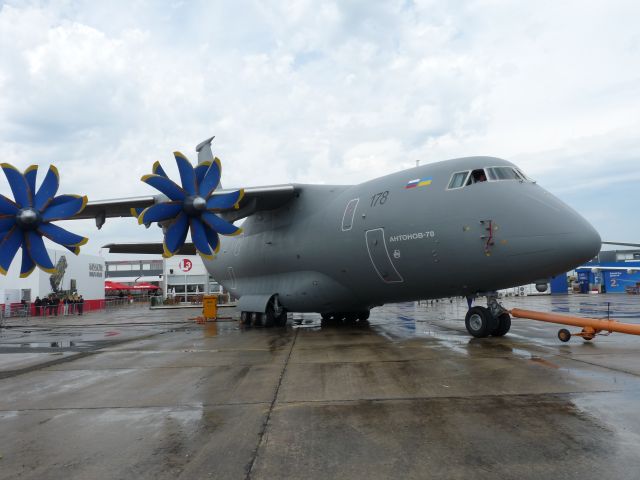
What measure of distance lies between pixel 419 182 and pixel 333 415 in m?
7.95

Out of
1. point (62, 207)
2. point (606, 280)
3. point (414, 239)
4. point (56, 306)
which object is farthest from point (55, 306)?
point (606, 280)

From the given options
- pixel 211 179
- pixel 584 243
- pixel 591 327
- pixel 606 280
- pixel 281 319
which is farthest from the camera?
pixel 606 280

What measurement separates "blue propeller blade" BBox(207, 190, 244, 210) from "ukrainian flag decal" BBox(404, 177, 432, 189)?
15.6 feet

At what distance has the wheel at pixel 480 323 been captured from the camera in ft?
35.7

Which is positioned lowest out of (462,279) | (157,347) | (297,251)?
(157,347)

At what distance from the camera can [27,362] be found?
9.87 m

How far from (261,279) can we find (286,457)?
14443mm

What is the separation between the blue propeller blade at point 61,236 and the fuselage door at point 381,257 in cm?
825

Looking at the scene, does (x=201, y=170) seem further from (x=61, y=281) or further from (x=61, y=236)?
(x=61, y=281)

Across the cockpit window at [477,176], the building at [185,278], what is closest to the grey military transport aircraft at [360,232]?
the cockpit window at [477,176]

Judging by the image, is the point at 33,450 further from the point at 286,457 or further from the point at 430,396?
the point at 430,396

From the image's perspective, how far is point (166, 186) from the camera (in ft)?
43.2

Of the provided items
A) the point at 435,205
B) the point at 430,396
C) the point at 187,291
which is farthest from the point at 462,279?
the point at 187,291

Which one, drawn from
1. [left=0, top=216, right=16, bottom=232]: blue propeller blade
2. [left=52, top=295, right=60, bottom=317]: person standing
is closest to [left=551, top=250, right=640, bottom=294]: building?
[left=52, top=295, right=60, bottom=317]: person standing
